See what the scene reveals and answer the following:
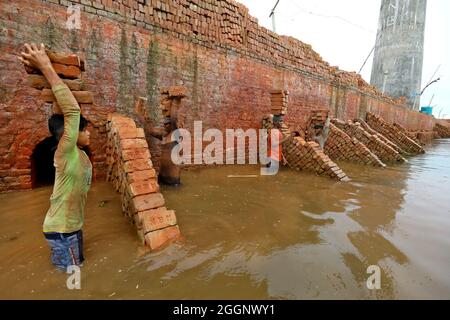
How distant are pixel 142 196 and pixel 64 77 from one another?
1475 mm

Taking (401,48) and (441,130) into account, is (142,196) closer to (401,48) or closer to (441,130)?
(401,48)

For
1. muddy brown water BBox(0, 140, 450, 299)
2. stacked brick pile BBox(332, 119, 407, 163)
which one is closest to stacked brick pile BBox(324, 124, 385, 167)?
stacked brick pile BBox(332, 119, 407, 163)

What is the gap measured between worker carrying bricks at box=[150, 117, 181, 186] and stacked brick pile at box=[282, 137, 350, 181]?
3686 millimetres

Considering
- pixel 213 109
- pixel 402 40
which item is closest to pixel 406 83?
pixel 402 40

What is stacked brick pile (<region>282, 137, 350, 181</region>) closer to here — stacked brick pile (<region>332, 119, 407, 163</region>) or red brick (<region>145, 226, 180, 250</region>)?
stacked brick pile (<region>332, 119, 407, 163</region>)

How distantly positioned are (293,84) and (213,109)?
466cm

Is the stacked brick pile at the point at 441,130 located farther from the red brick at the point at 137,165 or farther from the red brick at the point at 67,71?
the red brick at the point at 67,71

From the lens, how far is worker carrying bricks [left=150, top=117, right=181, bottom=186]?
16.3ft

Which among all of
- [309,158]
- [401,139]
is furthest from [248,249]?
[401,139]

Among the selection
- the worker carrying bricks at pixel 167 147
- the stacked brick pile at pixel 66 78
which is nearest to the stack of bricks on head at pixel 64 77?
the stacked brick pile at pixel 66 78

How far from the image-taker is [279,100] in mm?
6996

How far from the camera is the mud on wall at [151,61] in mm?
4238

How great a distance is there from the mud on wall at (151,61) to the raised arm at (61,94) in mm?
2931
